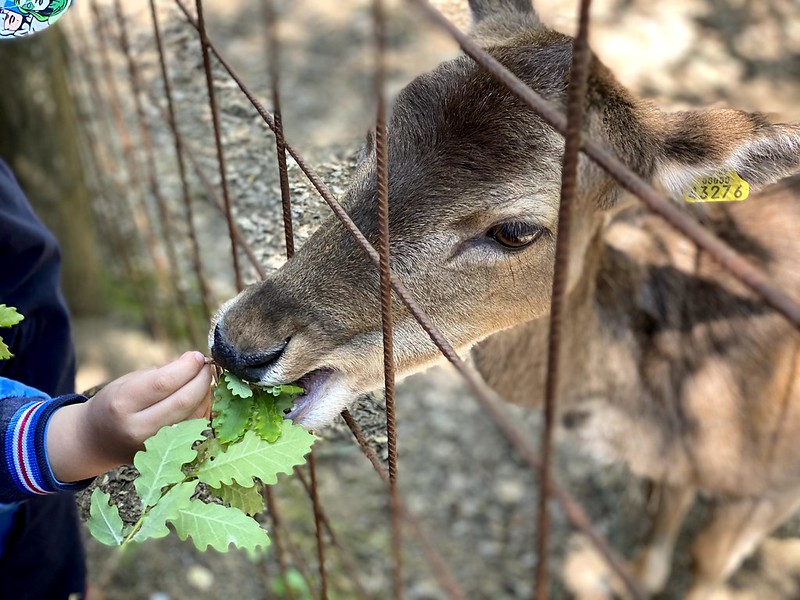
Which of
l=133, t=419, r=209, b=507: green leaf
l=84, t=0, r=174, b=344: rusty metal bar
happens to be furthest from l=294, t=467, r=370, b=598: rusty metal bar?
l=84, t=0, r=174, b=344: rusty metal bar

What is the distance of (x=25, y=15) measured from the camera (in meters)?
1.52

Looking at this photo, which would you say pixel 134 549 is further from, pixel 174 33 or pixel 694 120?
Result: pixel 694 120

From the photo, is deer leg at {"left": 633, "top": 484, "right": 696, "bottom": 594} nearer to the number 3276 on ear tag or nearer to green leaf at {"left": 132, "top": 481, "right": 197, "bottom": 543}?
green leaf at {"left": 132, "top": 481, "right": 197, "bottom": 543}

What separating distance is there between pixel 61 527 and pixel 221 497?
3.90 feet

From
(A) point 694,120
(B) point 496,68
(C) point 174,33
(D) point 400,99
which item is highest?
(C) point 174,33

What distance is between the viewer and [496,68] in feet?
3.19

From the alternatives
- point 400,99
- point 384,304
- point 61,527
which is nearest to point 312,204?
point 400,99

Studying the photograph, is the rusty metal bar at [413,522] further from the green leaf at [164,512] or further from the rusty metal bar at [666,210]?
the rusty metal bar at [666,210]

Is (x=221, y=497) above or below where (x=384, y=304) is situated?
below

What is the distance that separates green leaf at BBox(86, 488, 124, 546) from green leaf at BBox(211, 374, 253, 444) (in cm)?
25

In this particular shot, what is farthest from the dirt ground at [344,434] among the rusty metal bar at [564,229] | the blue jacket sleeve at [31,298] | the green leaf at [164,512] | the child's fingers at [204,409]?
the rusty metal bar at [564,229]

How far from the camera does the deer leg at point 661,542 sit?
3.30 meters

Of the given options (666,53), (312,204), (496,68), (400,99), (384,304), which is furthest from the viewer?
(666,53)

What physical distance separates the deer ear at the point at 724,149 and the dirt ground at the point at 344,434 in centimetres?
34
